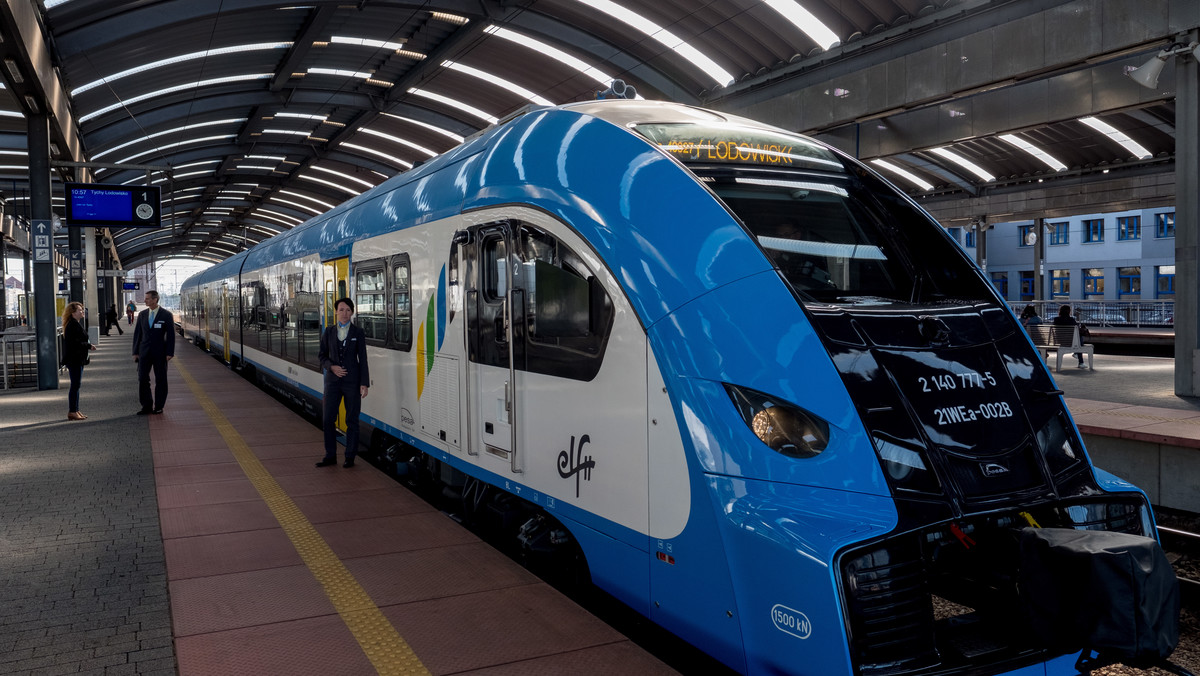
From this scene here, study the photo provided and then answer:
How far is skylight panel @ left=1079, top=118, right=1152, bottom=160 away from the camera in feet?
70.7

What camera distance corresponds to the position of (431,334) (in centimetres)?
617

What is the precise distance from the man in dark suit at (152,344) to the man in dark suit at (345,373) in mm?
4814

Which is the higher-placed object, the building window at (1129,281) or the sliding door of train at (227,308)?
the building window at (1129,281)

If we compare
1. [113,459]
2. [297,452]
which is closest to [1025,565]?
[297,452]

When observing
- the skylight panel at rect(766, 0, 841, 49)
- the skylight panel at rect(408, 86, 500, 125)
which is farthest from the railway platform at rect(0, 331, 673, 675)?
the skylight panel at rect(408, 86, 500, 125)

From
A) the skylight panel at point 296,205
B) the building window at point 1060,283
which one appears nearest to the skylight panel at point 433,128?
the skylight panel at point 296,205

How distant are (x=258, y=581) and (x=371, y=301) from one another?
12.2 ft

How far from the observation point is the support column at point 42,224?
14.7m

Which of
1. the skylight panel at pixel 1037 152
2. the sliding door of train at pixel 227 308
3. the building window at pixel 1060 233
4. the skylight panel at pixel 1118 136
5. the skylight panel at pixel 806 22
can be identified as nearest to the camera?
the skylight panel at pixel 806 22

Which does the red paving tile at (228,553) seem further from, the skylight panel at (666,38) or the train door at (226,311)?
the train door at (226,311)

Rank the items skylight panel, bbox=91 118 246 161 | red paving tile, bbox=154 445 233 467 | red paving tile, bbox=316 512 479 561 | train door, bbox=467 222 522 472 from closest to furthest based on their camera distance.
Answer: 1. train door, bbox=467 222 522 472
2. red paving tile, bbox=316 512 479 561
3. red paving tile, bbox=154 445 233 467
4. skylight panel, bbox=91 118 246 161

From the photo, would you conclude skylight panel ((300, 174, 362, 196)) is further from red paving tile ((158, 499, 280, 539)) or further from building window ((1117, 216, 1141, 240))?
building window ((1117, 216, 1141, 240))

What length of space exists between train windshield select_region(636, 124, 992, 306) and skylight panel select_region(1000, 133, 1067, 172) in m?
22.0

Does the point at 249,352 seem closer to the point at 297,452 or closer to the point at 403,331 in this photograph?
the point at 297,452
